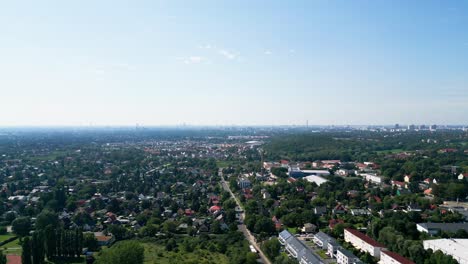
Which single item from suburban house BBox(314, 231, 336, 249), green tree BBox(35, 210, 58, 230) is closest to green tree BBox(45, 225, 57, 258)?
green tree BBox(35, 210, 58, 230)

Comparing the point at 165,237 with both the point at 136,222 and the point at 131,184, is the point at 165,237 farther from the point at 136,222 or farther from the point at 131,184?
the point at 131,184

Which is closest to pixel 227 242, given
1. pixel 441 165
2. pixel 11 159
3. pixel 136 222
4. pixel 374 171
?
pixel 136 222

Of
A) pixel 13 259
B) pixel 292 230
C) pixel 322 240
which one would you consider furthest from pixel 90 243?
pixel 322 240

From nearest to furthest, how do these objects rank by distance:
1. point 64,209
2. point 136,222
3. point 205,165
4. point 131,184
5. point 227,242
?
point 227,242 → point 136,222 → point 64,209 → point 131,184 → point 205,165

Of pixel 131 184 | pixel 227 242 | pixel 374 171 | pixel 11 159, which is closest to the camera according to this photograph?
pixel 227 242

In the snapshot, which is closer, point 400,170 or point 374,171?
→ point 400,170

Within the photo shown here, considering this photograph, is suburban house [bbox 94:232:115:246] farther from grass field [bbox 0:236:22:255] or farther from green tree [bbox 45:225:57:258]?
grass field [bbox 0:236:22:255]

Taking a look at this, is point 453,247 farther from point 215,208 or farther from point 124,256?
point 215,208
